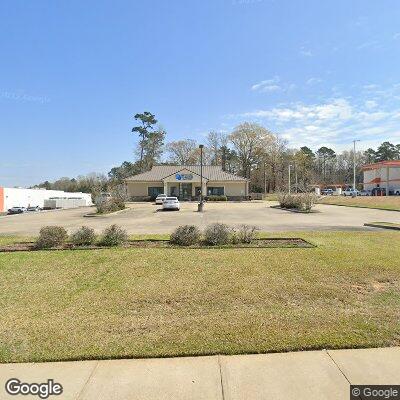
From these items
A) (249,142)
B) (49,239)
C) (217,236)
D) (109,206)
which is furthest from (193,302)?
(249,142)

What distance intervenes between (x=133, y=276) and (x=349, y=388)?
4620 mm

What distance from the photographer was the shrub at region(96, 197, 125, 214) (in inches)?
1145

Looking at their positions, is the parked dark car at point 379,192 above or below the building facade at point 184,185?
below

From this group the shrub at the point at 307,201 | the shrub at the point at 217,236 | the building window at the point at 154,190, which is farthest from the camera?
the building window at the point at 154,190

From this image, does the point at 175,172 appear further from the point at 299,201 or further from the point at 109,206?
the point at 299,201

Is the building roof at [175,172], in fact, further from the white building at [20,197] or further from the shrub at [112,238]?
the shrub at [112,238]

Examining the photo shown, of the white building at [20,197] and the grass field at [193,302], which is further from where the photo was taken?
the white building at [20,197]

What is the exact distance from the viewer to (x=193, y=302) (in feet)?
18.4

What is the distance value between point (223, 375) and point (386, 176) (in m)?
85.5

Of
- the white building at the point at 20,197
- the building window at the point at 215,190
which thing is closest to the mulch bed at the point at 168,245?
A: the white building at the point at 20,197

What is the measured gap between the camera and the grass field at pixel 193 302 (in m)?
4.24

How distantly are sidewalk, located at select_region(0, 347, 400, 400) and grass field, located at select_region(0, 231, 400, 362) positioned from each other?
0.19 metres

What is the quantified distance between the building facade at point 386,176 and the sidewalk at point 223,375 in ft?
260

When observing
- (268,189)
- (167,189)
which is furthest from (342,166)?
(167,189)
